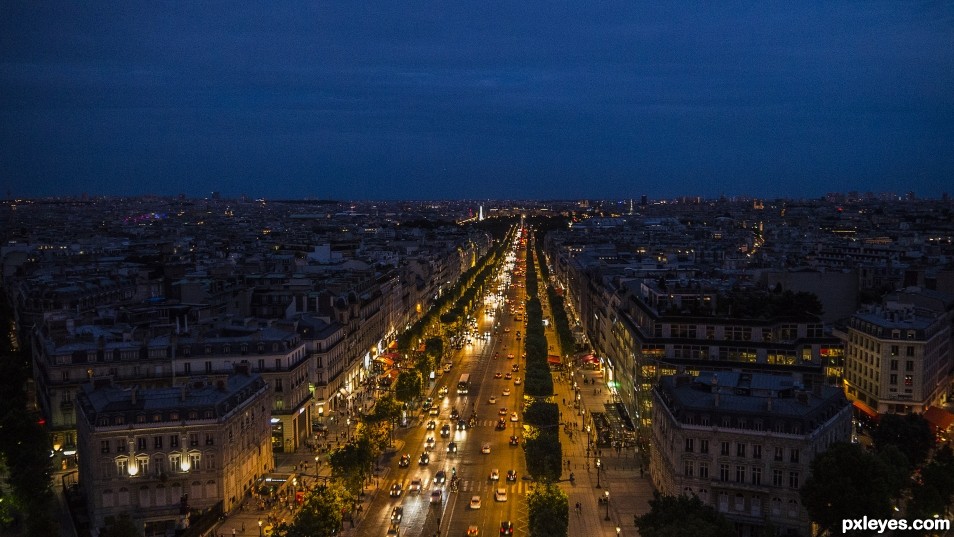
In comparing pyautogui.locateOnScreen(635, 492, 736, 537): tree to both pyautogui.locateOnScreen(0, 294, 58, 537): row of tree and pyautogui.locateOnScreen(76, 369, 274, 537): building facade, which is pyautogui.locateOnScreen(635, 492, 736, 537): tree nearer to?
pyautogui.locateOnScreen(76, 369, 274, 537): building facade

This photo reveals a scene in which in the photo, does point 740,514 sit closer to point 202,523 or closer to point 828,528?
point 828,528

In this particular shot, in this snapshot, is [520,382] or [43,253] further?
[43,253]

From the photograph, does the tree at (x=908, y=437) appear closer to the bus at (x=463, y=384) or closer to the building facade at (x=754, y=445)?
the building facade at (x=754, y=445)

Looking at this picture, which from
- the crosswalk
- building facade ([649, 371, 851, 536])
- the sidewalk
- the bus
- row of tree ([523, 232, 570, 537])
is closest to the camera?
row of tree ([523, 232, 570, 537])

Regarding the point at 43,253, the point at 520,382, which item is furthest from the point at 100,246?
the point at 520,382

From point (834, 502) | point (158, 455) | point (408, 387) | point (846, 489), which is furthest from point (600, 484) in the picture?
point (158, 455)

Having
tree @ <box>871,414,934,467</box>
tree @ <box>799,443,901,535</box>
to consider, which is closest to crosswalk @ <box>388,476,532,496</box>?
tree @ <box>799,443,901,535</box>
